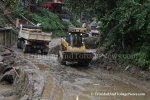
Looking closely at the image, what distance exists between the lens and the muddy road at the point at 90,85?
1141 centimetres

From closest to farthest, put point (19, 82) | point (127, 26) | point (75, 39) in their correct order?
point (19, 82) → point (127, 26) → point (75, 39)

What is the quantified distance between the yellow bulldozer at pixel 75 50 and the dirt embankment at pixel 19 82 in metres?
2.52

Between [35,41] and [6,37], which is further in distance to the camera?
[6,37]

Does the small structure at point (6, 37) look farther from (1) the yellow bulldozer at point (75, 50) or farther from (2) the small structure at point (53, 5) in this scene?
(2) the small structure at point (53, 5)

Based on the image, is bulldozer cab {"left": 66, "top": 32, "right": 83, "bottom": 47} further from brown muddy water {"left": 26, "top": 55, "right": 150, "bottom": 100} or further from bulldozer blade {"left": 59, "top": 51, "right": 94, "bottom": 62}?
brown muddy water {"left": 26, "top": 55, "right": 150, "bottom": 100}

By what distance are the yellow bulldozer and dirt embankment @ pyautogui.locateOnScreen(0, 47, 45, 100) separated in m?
2.52

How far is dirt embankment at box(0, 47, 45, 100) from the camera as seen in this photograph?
36.2 feet

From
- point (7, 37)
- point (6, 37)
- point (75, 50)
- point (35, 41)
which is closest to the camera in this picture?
point (75, 50)

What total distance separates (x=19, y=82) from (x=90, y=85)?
3.54 meters

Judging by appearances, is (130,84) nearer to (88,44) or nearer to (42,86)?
(42,86)

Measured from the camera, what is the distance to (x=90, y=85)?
1360 cm

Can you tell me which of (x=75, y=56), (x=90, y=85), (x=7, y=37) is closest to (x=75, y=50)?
(x=75, y=56)

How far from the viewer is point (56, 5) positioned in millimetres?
57562

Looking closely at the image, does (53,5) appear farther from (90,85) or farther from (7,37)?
(90,85)
